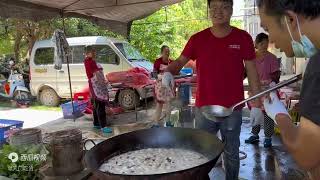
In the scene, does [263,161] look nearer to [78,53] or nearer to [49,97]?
[78,53]

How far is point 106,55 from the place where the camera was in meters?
9.70

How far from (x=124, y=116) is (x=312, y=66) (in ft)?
25.0

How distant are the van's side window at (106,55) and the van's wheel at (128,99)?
984 mm

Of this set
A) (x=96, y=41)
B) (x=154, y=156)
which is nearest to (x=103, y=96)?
(x=96, y=41)

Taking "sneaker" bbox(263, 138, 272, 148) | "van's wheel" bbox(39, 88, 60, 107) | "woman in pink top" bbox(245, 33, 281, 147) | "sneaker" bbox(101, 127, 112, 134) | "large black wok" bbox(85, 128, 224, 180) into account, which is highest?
"woman in pink top" bbox(245, 33, 281, 147)

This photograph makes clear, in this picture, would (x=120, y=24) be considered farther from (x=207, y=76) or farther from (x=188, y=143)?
(x=188, y=143)

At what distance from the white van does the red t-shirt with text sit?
5.96 metres

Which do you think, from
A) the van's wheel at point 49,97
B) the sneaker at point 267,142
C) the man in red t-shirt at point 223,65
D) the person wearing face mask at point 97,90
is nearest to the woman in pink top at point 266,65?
the sneaker at point 267,142

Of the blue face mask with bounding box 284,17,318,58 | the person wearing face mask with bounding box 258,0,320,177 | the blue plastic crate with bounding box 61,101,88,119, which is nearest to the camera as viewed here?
the person wearing face mask with bounding box 258,0,320,177

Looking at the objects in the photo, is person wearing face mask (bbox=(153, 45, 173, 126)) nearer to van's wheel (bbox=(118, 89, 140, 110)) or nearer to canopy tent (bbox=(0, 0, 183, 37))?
canopy tent (bbox=(0, 0, 183, 37))

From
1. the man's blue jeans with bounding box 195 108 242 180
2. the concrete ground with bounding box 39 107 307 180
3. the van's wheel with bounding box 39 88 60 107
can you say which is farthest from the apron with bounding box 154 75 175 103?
the van's wheel with bounding box 39 88 60 107

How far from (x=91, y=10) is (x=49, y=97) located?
4.97 m

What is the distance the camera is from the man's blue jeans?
289cm

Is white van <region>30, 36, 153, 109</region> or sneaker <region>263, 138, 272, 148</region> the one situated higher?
white van <region>30, 36, 153, 109</region>
